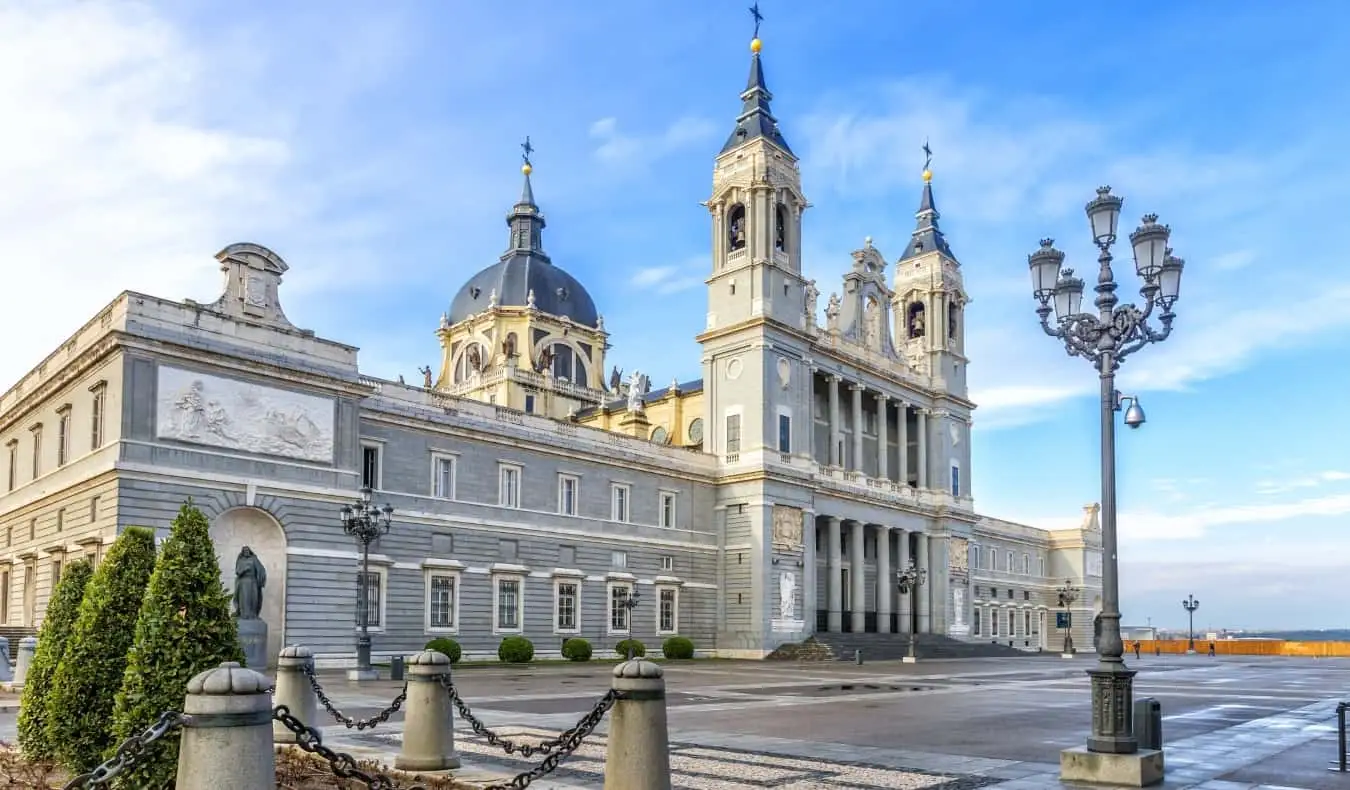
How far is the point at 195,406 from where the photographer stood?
1300 inches

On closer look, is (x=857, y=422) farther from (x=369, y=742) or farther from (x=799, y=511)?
(x=369, y=742)

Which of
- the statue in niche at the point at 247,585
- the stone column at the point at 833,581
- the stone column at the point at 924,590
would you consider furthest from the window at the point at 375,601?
the stone column at the point at 924,590

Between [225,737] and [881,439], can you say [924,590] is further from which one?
[225,737]

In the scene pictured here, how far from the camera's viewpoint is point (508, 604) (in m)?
44.5

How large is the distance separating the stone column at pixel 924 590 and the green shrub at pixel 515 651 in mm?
31073

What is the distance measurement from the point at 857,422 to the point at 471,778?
5314 centimetres

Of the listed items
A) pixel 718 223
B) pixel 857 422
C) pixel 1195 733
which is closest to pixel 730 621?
pixel 857 422

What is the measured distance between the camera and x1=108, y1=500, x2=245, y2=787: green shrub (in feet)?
29.7

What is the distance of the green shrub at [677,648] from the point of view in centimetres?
5038

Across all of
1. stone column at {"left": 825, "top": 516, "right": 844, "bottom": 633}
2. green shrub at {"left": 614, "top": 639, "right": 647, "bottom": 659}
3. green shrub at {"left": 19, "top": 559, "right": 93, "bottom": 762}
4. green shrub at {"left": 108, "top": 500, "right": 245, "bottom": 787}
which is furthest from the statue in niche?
stone column at {"left": 825, "top": 516, "right": 844, "bottom": 633}

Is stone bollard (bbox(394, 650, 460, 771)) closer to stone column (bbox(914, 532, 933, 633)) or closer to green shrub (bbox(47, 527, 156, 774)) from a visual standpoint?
green shrub (bbox(47, 527, 156, 774))

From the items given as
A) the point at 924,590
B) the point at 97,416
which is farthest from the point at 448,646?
the point at 924,590

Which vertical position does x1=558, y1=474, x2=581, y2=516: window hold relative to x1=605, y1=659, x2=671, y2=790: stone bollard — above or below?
above

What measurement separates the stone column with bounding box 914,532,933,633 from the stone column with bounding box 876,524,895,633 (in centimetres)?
234
